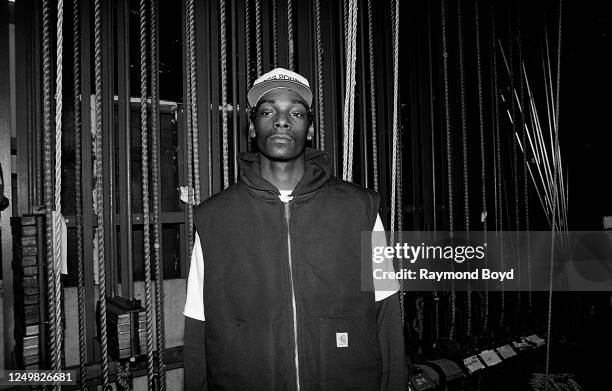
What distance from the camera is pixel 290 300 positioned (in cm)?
146

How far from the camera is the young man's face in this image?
1.63m

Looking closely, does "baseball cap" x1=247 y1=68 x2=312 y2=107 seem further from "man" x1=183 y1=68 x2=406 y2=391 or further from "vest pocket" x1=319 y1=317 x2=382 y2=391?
"vest pocket" x1=319 y1=317 x2=382 y2=391

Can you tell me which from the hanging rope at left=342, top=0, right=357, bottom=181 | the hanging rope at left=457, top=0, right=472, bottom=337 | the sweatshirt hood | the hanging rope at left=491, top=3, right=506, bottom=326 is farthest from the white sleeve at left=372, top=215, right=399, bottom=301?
the hanging rope at left=491, top=3, right=506, bottom=326

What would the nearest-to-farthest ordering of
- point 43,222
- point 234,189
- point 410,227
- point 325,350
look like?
point 325,350
point 234,189
point 43,222
point 410,227

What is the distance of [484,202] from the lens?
10.3 feet

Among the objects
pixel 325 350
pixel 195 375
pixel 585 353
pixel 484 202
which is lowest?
pixel 585 353

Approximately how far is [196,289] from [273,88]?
38.2 inches

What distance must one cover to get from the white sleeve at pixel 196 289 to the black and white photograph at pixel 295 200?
12 mm

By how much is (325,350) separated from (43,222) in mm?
1580

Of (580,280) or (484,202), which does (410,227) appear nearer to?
(484,202)

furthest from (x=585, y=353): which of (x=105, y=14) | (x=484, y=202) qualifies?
(x=105, y=14)

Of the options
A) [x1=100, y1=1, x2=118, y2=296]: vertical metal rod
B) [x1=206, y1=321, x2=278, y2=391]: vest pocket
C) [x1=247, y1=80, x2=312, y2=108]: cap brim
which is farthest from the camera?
[x1=100, y1=1, x2=118, y2=296]: vertical metal rod

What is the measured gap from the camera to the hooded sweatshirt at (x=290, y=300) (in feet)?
4.79

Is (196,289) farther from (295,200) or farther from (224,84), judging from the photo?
(224,84)
